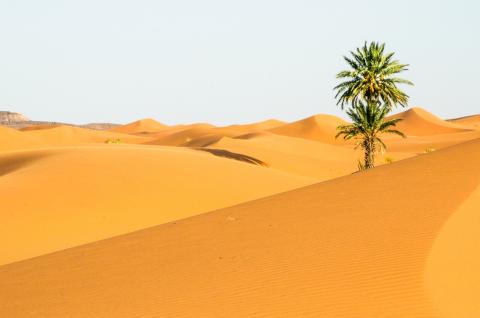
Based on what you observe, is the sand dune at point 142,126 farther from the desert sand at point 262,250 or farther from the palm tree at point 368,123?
the desert sand at point 262,250

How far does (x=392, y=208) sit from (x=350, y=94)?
21346mm

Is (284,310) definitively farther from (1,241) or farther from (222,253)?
(1,241)

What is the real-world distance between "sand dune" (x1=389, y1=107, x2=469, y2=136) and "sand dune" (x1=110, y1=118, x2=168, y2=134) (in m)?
60.2

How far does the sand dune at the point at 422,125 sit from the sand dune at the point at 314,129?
70.4 ft

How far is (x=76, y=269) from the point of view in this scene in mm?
11648

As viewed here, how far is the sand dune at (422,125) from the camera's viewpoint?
5123 inches

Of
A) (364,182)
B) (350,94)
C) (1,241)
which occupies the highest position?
(350,94)

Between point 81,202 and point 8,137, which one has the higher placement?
point 8,137

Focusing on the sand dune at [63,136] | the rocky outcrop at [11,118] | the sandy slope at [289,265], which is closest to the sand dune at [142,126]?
the rocky outcrop at [11,118]

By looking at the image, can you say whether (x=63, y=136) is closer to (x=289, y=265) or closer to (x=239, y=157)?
(x=239, y=157)

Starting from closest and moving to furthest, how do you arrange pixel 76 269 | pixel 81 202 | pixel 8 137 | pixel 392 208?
1. pixel 76 269
2. pixel 392 208
3. pixel 81 202
4. pixel 8 137

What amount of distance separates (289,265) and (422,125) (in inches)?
5193

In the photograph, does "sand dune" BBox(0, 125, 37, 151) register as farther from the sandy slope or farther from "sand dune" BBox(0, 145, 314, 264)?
the sandy slope

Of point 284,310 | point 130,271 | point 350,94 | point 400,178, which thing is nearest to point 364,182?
point 400,178
